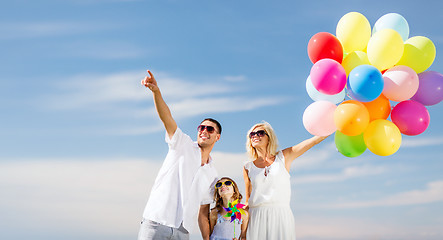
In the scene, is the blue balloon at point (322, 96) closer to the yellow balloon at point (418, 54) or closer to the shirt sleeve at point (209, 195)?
the yellow balloon at point (418, 54)

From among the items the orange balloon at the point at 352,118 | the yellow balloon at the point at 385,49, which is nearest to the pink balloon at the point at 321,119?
the orange balloon at the point at 352,118

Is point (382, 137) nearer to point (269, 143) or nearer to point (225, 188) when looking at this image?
point (269, 143)

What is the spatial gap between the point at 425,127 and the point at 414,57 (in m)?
0.89

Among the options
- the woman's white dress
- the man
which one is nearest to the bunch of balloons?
the woman's white dress

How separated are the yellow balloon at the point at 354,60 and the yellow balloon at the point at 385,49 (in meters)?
0.11

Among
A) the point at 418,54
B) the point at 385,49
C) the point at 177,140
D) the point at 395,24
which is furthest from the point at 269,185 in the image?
the point at 395,24

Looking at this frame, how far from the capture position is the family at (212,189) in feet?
15.9

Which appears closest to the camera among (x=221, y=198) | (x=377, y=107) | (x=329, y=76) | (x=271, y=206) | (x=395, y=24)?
(x=329, y=76)

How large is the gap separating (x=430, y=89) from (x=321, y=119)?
1431 millimetres

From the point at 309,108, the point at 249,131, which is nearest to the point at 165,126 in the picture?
the point at 249,131

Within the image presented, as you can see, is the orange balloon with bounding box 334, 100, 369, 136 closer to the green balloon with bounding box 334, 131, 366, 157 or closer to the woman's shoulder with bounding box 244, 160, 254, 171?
the green balloon with bounding box 334, 131, 366, 157

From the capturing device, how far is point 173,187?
492 cm

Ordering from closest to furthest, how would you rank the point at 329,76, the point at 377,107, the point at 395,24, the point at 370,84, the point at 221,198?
the point at 370,84 → the point at 329,76 → the point at 377,107 → the point at 395,24 → the point at 221,198

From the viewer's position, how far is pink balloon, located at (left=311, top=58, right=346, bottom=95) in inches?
210
